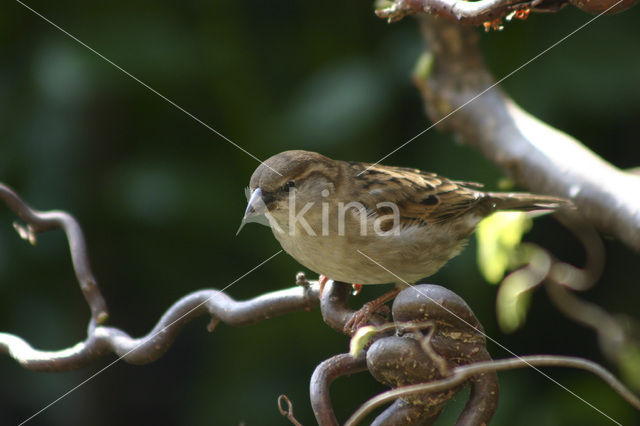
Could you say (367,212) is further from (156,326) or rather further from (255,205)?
(156,326)

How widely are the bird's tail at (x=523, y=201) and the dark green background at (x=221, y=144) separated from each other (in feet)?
1.73

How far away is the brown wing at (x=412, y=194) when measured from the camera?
8.01 ft

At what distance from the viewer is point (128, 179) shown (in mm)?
3510

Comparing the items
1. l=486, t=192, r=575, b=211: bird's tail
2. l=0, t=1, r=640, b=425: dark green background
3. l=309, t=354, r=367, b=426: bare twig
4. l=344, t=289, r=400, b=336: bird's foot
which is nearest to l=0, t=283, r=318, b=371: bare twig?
l=344, t=289, r=400, b=336: bird's foot

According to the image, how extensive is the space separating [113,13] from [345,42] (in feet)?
3.86

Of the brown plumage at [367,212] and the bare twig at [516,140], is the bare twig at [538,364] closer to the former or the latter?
the brown plumage at [367,212]

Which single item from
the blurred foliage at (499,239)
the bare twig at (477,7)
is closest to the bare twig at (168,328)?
the blurred foliage at (499,239)

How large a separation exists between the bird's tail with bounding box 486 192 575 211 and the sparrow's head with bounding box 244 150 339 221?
0.71 metres

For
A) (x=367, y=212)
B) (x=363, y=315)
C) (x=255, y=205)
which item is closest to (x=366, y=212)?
(x=367, y=212)

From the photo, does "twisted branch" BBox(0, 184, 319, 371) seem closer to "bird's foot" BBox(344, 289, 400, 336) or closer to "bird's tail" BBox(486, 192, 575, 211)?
"bird's foot" BBox(344, 289, 400, 336)

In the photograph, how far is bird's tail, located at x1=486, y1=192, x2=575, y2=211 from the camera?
234cm

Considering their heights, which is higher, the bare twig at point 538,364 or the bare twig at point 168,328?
the bare twig at point 538,364

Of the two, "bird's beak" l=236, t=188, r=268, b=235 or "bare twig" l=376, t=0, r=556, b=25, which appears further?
"bird's beak" l=236, t=188, r=268, b=235

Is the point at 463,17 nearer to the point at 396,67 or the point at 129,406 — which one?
the point at 396,67
